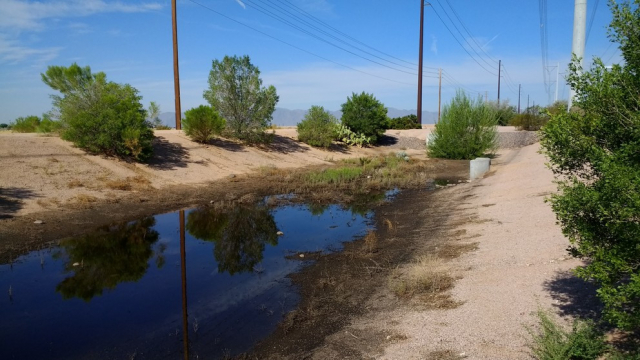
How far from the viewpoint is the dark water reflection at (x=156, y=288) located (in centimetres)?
681

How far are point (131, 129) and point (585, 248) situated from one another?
2108 centimetres

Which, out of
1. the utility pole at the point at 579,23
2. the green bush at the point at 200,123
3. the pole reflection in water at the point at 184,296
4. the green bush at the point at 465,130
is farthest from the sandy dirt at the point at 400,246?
the green bush at the point at 465,130

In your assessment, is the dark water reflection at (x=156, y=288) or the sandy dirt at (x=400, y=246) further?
the dark water reflection at (x=156, y=288)

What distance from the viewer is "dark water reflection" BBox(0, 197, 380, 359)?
6809mm

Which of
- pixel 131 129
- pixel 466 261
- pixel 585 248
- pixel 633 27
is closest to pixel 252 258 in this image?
pixel 466 261

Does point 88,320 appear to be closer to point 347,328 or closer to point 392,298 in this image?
point 347,328

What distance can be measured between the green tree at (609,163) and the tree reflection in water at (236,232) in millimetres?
7400

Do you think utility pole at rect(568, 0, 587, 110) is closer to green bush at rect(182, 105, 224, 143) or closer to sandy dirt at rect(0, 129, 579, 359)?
sandy dirt at rect(0, 129, 579, 359)

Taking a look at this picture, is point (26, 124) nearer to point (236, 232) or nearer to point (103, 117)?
point (103, 117)

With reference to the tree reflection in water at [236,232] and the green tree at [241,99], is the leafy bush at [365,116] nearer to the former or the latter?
the green tree at [241,99]

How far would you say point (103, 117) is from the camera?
21.6 meters

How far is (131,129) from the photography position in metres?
21.7

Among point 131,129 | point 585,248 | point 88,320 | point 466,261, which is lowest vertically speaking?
point 88,320

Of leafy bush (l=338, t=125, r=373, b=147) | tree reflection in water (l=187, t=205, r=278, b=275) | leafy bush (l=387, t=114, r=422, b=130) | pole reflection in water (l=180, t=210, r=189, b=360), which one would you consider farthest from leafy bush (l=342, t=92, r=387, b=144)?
pole reflection in water (l=180, t=210, r=189, b=360)
